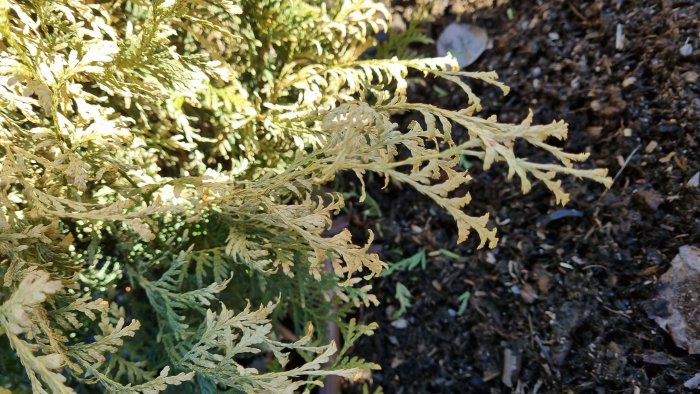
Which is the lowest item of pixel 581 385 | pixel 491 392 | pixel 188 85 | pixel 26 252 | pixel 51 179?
pixel 491 392

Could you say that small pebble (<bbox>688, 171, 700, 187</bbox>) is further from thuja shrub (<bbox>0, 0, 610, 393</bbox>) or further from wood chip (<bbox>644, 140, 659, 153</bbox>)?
thuja shrub (<bbox>0, 0, 610, 393</bbox>)

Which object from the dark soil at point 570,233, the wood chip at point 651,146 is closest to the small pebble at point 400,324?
the dark soil at point 570,233

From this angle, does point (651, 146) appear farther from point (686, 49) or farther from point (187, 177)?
point (187, 177)

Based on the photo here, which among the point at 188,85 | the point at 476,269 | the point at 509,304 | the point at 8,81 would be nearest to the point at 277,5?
the point at 188,85

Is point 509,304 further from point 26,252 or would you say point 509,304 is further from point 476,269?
point 26,252

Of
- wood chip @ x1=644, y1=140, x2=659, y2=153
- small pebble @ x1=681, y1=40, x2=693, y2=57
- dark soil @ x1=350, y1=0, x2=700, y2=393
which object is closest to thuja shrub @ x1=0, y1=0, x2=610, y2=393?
dark soil @ x1=350, y1=0, x2=700, y2=393

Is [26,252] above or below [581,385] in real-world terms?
above

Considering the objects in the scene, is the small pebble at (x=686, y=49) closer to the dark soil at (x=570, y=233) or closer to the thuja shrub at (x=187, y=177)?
the dark soil at (x=570, y=233)
